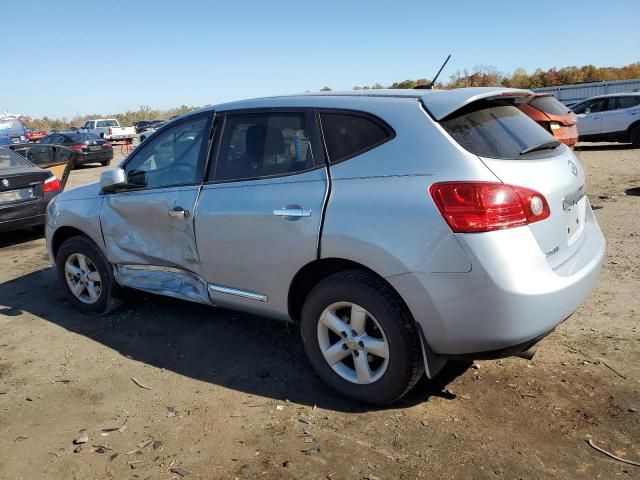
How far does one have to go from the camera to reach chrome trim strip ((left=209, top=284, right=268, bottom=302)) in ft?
11.6

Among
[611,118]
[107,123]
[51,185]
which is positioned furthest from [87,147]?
[107,123]

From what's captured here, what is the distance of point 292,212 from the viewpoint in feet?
10.5

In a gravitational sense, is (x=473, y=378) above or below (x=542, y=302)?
below

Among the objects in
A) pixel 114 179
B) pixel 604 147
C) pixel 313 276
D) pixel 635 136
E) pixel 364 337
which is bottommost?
pixel 604 147

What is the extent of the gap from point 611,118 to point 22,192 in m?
15.3

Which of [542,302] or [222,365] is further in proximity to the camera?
[222,365]

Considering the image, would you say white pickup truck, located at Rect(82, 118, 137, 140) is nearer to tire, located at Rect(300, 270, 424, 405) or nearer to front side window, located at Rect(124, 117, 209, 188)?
front side window, located at Rect(124, 117, 209, 188)

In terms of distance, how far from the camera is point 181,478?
8.80ft

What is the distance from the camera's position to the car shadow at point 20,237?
8.45 metres

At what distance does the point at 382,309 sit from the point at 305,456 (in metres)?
0.85

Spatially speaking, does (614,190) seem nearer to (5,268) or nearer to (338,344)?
(338,344)

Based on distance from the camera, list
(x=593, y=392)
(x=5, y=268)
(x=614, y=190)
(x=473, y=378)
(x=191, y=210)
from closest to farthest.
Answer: (x=593, y=392) < (x=473, y=378) < (x=191, y=210) < (x=5, y=268) < (x=614, y=190)

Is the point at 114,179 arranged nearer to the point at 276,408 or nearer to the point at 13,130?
the point at 276,408

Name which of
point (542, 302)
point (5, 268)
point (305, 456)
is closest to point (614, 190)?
point (542, 302)
